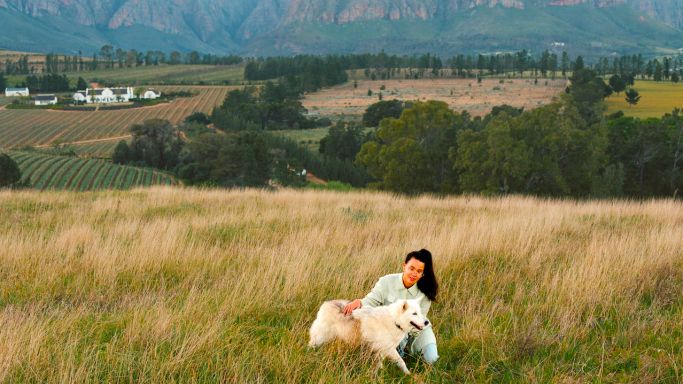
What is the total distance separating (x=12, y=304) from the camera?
5605mm

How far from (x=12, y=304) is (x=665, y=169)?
6183 centimetres

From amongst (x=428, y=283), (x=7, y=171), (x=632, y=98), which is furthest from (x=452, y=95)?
(x=428, y=283)

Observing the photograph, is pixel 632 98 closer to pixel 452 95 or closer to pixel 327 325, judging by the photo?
pixel 452 95

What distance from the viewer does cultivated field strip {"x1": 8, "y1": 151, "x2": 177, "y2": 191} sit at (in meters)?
70.2

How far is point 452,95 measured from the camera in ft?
535

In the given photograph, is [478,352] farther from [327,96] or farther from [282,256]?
[327,96]

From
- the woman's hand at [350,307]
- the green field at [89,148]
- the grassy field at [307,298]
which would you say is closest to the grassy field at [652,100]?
the green field at [89,148]

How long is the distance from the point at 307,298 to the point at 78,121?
14605 cm

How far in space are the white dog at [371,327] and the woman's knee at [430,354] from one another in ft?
0.69

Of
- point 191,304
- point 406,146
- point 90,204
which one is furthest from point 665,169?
point 191,304

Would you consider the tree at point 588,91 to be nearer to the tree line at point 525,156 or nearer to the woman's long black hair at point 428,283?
the tree line at point 525,156

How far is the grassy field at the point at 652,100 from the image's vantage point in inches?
4077

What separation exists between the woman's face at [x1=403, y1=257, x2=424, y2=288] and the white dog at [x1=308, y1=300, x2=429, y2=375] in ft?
1.36

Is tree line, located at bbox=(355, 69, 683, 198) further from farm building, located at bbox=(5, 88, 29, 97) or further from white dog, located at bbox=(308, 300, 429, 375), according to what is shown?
farm building, located at bbox=(5, 88, 29, 97)
